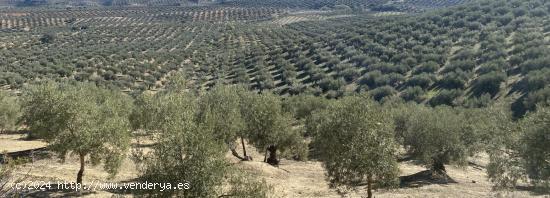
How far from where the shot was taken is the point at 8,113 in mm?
48875

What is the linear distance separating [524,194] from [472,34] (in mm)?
81269

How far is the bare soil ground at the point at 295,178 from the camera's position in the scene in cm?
3042

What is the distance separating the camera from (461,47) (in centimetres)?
9575

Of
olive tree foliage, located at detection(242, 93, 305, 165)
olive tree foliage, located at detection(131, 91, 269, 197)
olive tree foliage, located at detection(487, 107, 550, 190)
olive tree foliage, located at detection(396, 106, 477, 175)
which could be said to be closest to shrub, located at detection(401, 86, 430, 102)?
olive tree foliage, located at detection(396, 106, 477, 175)

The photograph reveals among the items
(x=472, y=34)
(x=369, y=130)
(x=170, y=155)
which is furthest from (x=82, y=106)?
(x=472, y=34)

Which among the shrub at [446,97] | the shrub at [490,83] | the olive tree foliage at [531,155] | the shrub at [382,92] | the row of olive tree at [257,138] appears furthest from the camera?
the shrub at [382,92]

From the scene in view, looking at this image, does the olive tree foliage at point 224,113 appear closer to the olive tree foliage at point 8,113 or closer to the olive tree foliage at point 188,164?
the olive tree foliage at point 188,164

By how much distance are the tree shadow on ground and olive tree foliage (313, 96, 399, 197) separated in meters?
9.42

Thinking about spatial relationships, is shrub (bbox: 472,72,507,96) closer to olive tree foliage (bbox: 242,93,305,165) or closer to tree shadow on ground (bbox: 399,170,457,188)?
tree shadow on ground (bbox: 399,170,457,188)

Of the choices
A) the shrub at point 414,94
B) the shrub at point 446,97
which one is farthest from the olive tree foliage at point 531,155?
the shrub at point 414,94

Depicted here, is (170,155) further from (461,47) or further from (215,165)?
(461,47)

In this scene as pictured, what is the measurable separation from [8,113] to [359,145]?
42425mm

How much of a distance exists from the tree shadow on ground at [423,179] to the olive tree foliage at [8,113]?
40600 mm

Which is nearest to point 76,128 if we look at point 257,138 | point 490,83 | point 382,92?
point 257,138
